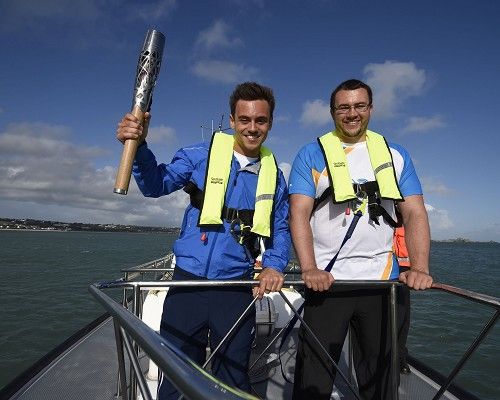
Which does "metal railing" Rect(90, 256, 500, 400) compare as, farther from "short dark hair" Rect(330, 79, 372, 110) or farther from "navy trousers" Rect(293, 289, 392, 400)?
"short dark hair" Rect(330, 79, 372, 110)

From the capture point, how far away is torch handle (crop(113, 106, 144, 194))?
83.7 inches

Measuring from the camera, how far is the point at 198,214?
9.28 feet

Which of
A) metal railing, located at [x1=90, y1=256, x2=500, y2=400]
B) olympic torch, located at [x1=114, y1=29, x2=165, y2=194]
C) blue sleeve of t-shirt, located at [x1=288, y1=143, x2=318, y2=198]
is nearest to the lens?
metal railing, located at [x1=90, y1=256, x2=500, y2=400]

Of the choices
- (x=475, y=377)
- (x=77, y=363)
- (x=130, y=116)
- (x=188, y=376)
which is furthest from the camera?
(x=475, y=377)

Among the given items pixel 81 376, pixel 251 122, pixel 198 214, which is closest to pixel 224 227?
pixel 198 214

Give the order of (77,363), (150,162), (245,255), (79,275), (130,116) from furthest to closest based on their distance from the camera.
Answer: (79,275), (77,363), (245,255), (150,162), (130,116)

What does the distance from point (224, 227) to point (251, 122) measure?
87cm

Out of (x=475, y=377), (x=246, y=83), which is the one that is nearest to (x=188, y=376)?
(x=246, y=83)

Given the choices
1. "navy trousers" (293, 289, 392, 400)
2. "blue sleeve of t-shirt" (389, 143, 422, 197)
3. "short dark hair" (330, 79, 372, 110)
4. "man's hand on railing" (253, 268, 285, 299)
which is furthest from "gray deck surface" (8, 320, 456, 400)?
"short dark hair" (330, 79, 372, 110)

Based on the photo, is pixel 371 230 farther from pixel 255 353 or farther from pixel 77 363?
pixel 77 363

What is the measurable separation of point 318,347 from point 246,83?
7.06ft

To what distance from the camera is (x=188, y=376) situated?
37.4 inches

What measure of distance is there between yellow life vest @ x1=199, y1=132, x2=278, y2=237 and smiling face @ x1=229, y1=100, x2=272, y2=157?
0.15 m

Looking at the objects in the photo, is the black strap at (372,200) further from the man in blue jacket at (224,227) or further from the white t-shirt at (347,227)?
the man in blue jacket at (224,227)
